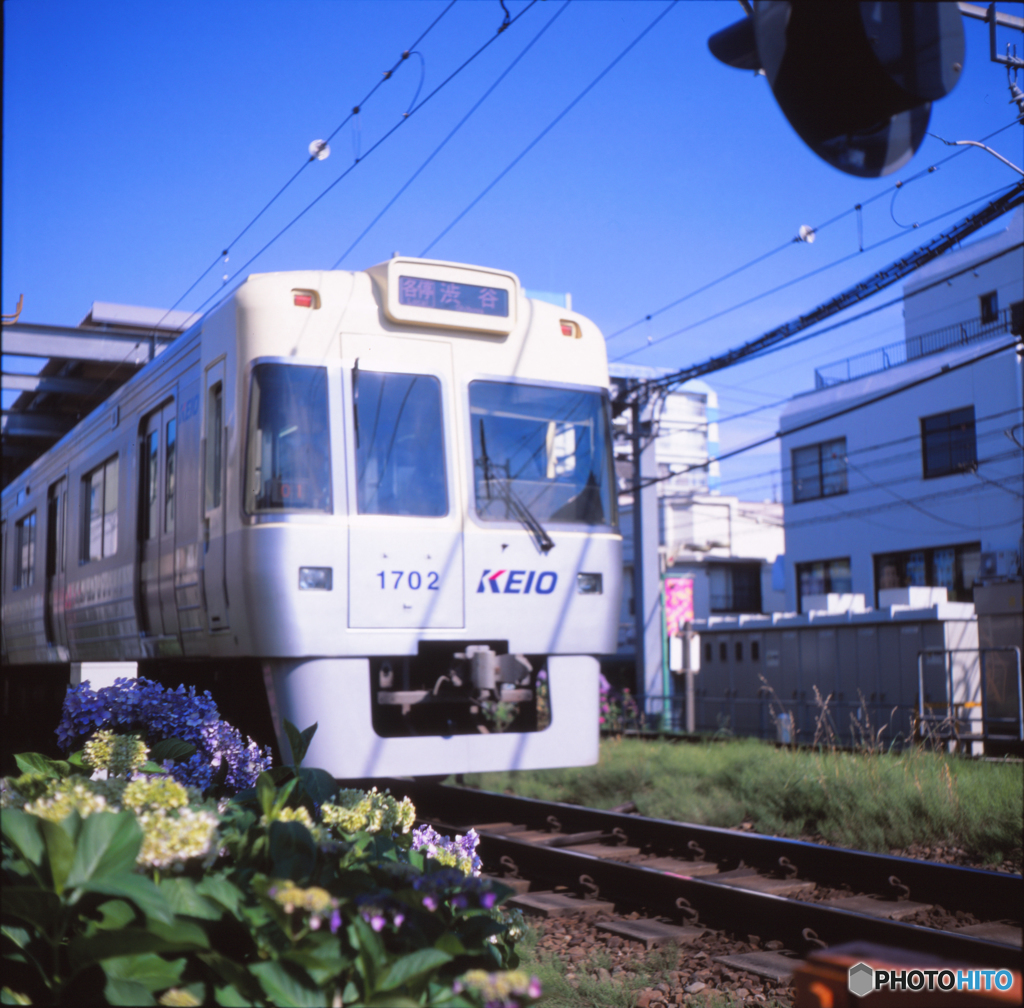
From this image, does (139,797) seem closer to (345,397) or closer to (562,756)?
(345,397)

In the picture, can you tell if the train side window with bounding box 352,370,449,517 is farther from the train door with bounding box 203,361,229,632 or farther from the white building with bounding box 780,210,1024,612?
the white building with bounding box 780,210,1024,612

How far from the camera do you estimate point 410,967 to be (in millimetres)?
2025

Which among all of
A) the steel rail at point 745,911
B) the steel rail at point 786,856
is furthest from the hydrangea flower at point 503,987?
the steel rail at point 786,856

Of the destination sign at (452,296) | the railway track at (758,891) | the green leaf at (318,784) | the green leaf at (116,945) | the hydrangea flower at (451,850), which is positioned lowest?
the railway track at (758,891)

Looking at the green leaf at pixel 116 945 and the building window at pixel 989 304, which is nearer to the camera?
the green leaf at pixel 116 945

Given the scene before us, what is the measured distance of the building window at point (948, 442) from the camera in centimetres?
2953

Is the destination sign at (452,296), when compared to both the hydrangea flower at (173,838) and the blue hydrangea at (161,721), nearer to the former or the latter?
the blue hydrangea at (161,721)

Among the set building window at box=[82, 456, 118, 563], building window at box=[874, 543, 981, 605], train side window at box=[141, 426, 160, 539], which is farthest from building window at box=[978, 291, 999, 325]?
train side window at box=[141, 426, 160, 539]

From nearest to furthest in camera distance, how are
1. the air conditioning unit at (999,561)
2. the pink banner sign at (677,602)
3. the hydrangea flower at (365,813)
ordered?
the hydrangea flower at (365,813), the pink banner sign at (677,602), the air conditioning unit at (999,561)

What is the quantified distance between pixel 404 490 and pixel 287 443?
0.84 metres

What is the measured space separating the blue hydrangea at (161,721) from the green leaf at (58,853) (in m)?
1.22

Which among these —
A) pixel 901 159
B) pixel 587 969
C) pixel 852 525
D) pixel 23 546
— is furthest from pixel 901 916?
pixel 852 525

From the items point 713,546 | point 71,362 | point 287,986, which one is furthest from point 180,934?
point 713,546

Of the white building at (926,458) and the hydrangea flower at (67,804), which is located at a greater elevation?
the white building at (926,458)
